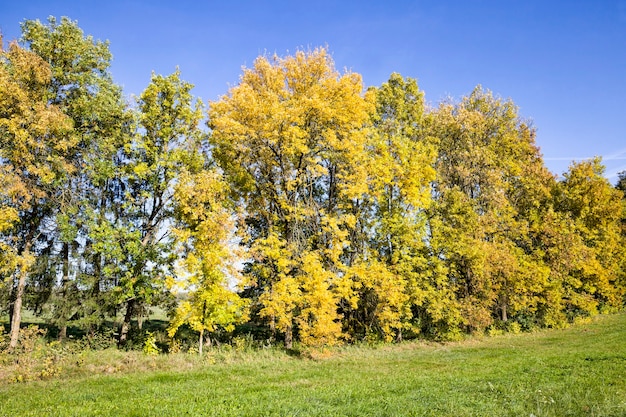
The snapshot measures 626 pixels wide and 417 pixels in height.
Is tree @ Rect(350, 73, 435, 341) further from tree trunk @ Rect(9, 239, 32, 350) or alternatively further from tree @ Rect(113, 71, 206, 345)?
tree trunk @ Rect(9, 239, 32, 350)

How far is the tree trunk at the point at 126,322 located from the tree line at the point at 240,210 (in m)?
0.08

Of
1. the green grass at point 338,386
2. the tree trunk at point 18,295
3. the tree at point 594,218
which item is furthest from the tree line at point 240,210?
the tree at point 594,218

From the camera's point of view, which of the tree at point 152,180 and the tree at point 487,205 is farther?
the tree at point 487,205

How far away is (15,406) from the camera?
9.13 metres

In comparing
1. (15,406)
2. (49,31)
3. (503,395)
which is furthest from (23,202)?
(503,395)

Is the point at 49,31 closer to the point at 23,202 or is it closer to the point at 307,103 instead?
the point at 23,202

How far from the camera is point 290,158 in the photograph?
21.4m

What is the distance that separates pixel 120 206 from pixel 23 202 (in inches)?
189

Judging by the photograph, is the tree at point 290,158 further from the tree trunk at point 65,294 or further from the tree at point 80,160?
the tree trunk at point 65,294

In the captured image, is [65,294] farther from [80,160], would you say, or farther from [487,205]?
[487,205]

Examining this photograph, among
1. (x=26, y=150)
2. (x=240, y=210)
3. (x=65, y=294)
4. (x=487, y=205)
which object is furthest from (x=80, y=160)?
(x=487, y=205)

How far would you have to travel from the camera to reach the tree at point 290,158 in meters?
19.3

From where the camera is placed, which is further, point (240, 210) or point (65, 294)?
point (240, 210)

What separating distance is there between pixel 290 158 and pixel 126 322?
476 inches
